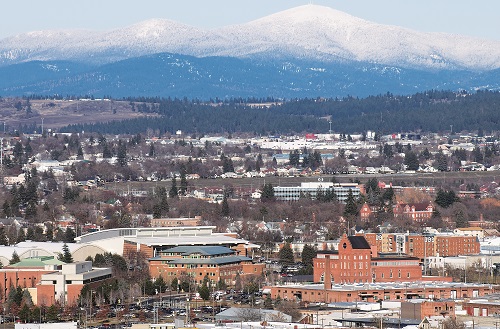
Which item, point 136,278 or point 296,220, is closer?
point 136,278

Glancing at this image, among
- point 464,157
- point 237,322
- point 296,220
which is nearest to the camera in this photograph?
point 237,322

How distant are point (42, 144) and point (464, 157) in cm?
4182

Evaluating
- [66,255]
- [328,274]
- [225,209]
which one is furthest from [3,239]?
[328,274]

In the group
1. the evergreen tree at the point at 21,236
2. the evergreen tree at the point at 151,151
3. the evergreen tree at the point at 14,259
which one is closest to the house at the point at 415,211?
the evergreen tree at the point at 21,236

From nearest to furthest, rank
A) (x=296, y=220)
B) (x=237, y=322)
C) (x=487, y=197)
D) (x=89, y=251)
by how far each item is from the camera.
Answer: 1. (x=237, y=322)
2. (x=89, y=251)
3. (x=296, y=220)
4. (x=487, y=197)

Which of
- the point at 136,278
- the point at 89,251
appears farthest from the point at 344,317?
the point at 89,251

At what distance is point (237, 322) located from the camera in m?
61.8

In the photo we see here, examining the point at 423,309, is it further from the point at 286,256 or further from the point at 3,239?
the point at 3,239

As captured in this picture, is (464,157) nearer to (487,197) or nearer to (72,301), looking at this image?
(487,197)

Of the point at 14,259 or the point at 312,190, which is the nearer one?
the point at 14,259

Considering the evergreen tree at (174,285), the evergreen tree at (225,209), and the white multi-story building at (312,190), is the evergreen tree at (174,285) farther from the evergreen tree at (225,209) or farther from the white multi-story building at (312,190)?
the white multi-story building at (312,190)

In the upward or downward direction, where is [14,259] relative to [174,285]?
upward

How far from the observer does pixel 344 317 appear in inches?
2493

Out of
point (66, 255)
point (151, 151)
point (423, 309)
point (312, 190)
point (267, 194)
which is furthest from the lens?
point (151, 151)
